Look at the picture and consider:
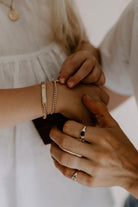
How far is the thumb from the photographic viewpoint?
50 centimetres

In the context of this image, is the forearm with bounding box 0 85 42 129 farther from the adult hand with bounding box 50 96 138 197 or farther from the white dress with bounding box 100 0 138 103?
the white dress with bounding box 100 0 138 103

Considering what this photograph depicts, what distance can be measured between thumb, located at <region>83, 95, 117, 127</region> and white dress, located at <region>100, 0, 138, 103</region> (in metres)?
0.12

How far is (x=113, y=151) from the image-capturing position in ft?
1.53

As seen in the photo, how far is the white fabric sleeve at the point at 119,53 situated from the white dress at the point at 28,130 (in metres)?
0.17

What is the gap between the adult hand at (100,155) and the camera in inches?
18.0

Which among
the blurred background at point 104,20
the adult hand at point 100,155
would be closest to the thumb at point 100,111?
the adult hand at point 100,155

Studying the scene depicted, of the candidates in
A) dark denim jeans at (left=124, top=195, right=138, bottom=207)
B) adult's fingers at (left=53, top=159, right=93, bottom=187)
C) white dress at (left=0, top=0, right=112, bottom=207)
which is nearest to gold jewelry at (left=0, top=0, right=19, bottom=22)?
white dress at (left=0, top=0, right=112, bottom=207)

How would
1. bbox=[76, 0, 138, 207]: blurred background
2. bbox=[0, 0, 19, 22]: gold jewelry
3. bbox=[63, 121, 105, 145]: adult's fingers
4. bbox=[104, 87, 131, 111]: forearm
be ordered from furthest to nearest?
1. bbox=[76, 0, 138, 207]: blurred background
2. bbox=[104, 87, 131, 111]: forearm
3. bbox=[0, 0, 19, 22]: gold jewelry
4. bbox=[63, 121, 105, 145]: adult's fingers

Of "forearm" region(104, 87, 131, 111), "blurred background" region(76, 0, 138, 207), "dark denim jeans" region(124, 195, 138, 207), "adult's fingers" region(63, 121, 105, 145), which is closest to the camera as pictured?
"adult's fingers" region(63, 121, 105, 145)

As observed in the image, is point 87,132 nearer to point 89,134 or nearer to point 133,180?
point 89,134

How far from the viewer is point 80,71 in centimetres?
56

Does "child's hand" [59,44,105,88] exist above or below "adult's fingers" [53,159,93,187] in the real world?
above

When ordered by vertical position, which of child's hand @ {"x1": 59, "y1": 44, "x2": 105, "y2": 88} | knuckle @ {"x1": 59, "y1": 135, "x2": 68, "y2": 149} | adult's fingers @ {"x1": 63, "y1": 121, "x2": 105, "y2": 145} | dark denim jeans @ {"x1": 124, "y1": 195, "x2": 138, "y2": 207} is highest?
child's hand @ {"x1": 59, "y1": 44, "x2": 105, "y2": 88}

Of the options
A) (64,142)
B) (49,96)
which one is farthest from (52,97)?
(64,142)
